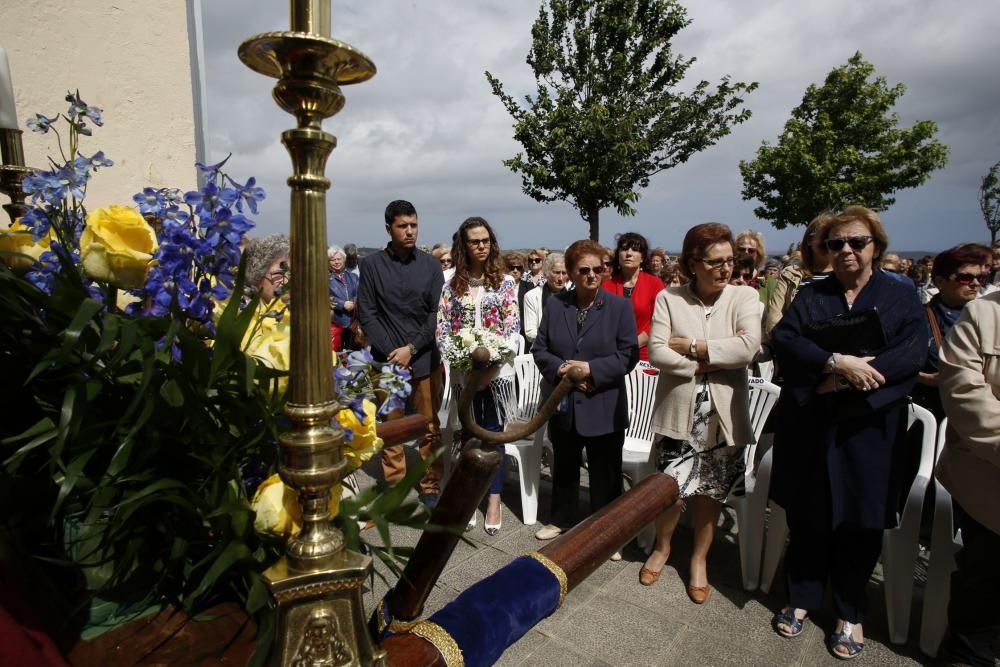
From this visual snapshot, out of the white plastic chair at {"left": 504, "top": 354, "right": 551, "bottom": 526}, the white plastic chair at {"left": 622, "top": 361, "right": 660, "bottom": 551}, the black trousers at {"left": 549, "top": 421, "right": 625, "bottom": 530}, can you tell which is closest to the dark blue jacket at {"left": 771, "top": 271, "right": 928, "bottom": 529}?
the black trousers at {"left": 549, "top": 421, "right": 625, "bottom": 530}

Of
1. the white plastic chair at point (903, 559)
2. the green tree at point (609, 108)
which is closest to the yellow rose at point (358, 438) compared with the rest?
the white plastic chair at point (903, 559)

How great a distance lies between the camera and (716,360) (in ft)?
10.00

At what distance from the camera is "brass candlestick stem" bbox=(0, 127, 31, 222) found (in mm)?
1333

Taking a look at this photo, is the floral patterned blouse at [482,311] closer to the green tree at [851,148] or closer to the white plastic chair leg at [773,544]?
the white plastic chair leg at [773,544]

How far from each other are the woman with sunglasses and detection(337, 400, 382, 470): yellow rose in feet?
13.4

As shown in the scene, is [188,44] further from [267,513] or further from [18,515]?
[267,513]

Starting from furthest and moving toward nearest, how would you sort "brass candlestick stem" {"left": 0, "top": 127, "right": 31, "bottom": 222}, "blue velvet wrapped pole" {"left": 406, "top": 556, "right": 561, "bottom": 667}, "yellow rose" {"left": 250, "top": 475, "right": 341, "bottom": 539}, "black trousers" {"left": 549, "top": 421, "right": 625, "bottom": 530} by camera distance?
"black trousers" {"left": 549, "top": 421, "right": 625, "bottom": 530}, "brass candlestick stem" {"left": 0, "top": 127, "right": 31, "bottom": 222}, "blue velvet wrapped pole" {"left": 406, "top": 556, "right": 561, "bottom": 667}, "yellow rose" {"left": 250, "top": 475, "right": 341, "bottom": 539}

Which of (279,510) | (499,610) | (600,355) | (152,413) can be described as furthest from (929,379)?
(152,413)

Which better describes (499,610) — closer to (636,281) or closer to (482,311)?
(482,311)

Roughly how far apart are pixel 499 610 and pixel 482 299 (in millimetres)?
3210

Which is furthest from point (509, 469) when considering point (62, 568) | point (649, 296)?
point (62, 568)

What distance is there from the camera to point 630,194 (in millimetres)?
22094

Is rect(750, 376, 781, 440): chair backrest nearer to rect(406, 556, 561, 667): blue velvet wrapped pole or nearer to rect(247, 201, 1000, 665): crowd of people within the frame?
rect(247, 201, 1000, 665): crowd of people

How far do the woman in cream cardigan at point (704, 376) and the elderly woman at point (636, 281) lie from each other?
133cm
